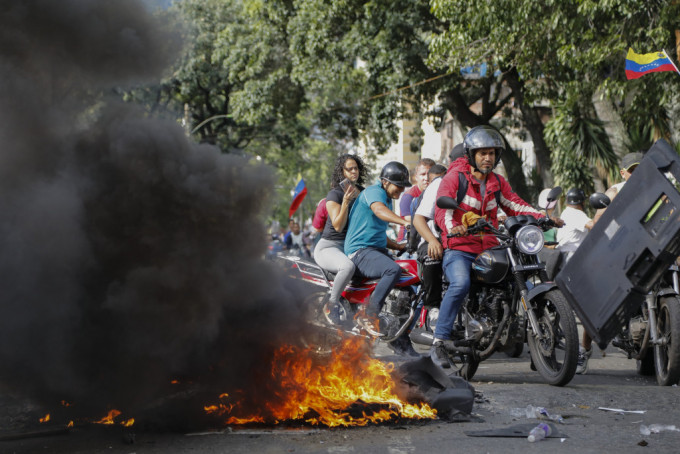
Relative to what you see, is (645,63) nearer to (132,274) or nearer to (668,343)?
(668,343)

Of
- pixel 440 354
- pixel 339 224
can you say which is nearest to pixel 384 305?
pixel 339 224

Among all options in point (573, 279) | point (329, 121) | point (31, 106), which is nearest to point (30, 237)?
point (31, 106)

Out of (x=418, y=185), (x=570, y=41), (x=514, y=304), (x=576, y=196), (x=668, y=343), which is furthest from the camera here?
(x=570, y=41)

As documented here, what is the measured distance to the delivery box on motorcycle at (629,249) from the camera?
5641 mm

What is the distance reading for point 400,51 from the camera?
65.9ft

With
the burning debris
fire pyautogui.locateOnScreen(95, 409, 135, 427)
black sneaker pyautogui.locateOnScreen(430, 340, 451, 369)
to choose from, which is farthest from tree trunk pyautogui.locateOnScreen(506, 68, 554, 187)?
fire pyautogui.locateOnScreen(95, 409, 135, 427)

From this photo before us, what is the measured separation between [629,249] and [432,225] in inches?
91.7

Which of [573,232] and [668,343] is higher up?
[573,232]

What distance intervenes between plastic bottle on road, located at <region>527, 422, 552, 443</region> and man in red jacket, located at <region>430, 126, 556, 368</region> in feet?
5.14

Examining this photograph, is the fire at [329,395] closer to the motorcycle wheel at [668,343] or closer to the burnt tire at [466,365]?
the burnt tire at [466,365]

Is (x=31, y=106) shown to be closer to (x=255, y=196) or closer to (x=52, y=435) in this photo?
(x=255, y=196)

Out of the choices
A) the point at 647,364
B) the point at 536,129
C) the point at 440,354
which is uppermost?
the point at 536,129

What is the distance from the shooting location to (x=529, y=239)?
20.6 ft

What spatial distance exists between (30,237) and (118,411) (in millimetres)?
1107
